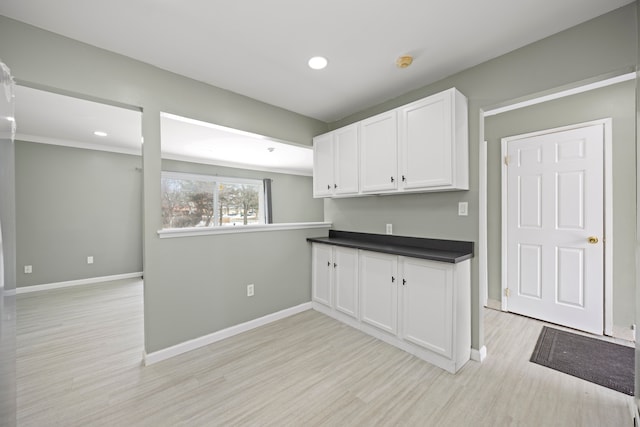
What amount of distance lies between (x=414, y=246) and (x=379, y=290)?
57cm

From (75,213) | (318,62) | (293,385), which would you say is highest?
(318,62)

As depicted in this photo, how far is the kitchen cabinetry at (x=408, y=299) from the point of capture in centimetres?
200

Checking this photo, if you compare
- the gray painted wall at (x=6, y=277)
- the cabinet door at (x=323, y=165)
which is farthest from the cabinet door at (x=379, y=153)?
the gray painted wall at (x=6, y=277)

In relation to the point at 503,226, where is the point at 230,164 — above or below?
above

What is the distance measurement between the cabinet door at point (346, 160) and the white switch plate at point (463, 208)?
1.00 metres

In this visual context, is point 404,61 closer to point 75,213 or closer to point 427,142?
point 427,142

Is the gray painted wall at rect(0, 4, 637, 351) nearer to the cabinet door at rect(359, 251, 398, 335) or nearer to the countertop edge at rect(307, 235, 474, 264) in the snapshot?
the countertop edge at rect(307, 235, 474, 264)

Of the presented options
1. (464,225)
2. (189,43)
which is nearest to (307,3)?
(189,43)

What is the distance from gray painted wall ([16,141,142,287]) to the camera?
407 cm

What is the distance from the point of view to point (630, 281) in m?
2.38

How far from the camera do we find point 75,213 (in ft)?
14.6

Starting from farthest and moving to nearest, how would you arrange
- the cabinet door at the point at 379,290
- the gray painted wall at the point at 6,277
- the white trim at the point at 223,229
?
the cabinet door at the point at 379,290, the white trim at the point at 223,229, the gray painted wall at the point at 6,277

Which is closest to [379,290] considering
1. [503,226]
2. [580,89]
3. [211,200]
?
[503,226]

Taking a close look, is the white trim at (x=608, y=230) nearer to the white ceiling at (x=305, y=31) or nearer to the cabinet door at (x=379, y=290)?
the white ceiling at (x=305, y=31)
